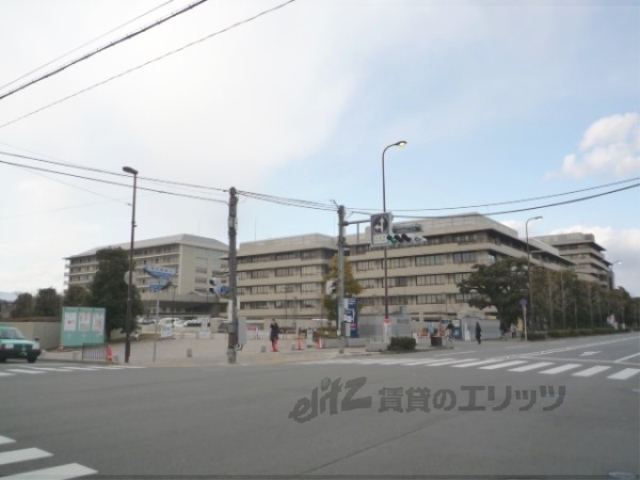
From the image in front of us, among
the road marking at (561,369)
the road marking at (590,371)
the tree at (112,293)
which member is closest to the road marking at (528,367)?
the road marking at (561,369)

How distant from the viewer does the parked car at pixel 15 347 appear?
2233 centimetres

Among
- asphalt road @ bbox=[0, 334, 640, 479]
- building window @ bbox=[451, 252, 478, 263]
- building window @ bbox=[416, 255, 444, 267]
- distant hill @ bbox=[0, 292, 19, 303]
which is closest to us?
asphalt road @ bbox=[0, 334, 640, 479]

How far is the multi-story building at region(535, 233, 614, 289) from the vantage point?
400ft

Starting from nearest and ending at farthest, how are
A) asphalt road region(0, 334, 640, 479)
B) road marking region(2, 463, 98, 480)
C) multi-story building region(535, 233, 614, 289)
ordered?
1. road marking region(2, 463, 98, 480)
2. asphalt road region(0, 334, 640, 479)
3. multi-story building region(535, 233, 614, 289)

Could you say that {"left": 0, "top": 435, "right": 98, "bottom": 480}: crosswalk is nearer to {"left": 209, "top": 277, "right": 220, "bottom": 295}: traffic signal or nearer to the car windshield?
the car windshield

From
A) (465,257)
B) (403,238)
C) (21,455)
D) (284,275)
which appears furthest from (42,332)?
(284,275)

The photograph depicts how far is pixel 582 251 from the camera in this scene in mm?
123250

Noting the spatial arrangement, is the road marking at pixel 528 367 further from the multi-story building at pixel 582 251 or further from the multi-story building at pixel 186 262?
the multi-story building at pixel 582 251

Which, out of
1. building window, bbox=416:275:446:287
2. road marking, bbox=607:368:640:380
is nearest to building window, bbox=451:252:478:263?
building window, bbox=416:275:446:287

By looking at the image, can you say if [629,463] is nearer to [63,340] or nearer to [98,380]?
[98,380]

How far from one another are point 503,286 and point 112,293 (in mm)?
37199

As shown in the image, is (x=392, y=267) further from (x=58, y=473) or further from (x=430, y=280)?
(x=58, y=473)

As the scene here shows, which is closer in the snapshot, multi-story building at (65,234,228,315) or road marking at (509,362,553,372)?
road marking at (509,362,553,372)

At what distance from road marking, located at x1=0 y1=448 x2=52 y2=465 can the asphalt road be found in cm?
2
